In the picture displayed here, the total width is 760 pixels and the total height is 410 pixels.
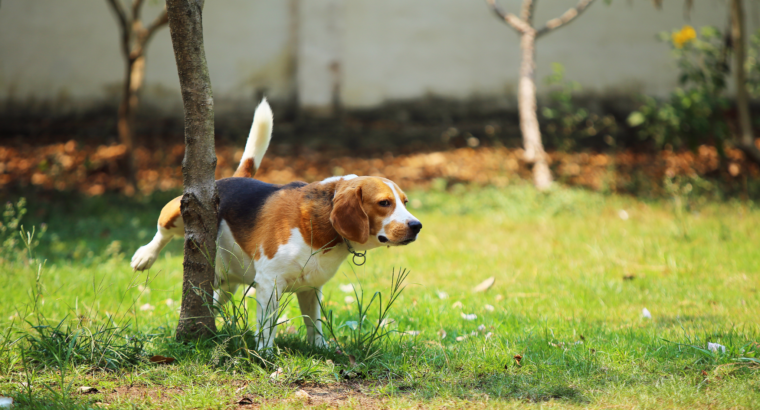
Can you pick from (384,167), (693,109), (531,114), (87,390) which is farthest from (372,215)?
(384,167)

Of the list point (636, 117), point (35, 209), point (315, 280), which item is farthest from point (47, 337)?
point (636, 117)

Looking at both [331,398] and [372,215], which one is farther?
[372,215]

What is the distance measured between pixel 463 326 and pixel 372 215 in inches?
41.8

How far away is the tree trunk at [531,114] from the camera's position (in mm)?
7621

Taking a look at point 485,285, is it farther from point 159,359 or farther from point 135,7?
point 135,7

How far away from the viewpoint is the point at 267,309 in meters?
2.68

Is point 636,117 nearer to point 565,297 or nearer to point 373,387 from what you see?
point 565,297

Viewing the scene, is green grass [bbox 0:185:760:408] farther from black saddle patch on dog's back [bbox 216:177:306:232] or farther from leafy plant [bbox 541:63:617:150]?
leafy plant [bbox 541:63:617:150]

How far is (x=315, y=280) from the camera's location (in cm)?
280

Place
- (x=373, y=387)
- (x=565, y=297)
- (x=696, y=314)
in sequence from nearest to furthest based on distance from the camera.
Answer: (x=373, y=387) < (x=696, y=314) < (x=565, y=297)

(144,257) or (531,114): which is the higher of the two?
(531,114)

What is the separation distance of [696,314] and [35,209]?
6647 millimetres

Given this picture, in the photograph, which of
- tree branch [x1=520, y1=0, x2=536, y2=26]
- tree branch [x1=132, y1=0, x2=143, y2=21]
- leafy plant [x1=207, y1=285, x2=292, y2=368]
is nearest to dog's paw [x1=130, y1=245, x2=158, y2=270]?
leafy plant [x1=207, y1=285, x2=292, y2=368]

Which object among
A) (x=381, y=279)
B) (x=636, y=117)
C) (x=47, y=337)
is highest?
(x=636, y=117)
